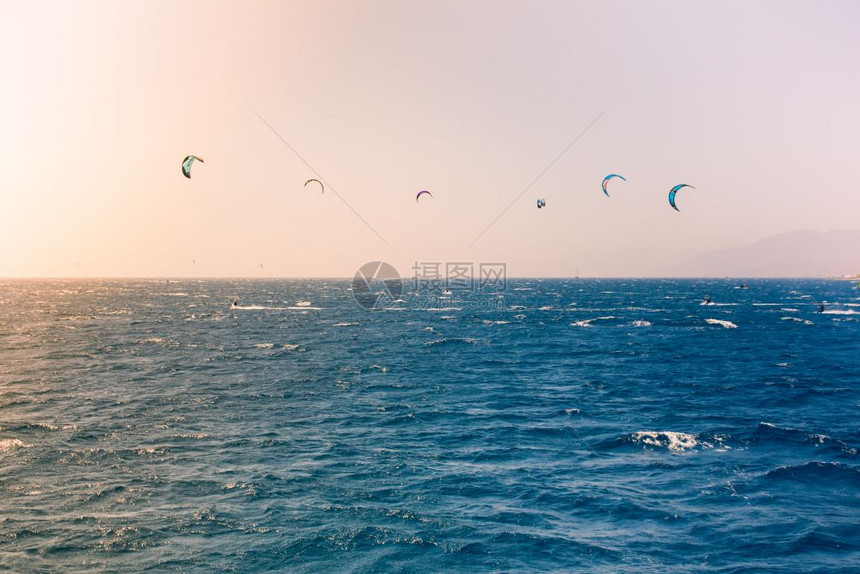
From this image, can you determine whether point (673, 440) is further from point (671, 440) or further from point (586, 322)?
point (586, 322)

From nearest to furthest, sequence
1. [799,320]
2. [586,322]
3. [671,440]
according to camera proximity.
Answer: [671,440] → [586,322] → [799,320]

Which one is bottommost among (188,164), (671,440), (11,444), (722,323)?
(11,444)

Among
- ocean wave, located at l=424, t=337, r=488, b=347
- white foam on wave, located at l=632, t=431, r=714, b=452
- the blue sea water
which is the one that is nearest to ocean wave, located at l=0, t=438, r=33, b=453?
the blue sea water

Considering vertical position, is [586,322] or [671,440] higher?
[586,322]

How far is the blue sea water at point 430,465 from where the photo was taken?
15.2 meters

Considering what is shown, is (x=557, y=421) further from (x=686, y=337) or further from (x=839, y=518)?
(x=686, y=337)

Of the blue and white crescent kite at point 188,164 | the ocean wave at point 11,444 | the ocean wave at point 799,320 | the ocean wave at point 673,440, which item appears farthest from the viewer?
the ocean wave at point 799,320

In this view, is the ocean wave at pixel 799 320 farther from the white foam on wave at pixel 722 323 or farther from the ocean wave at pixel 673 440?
the ocean wave at pixel 673 440

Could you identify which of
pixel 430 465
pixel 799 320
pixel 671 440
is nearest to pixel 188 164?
pixel 430 465

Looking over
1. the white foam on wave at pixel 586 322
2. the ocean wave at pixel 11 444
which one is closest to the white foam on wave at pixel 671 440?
the ocean wave at pixel 11 444

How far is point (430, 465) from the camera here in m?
22.3

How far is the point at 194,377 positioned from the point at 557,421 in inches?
1209

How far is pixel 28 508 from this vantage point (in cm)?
1772

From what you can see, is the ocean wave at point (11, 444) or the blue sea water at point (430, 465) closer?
the blue sea water at point (430, 465)
